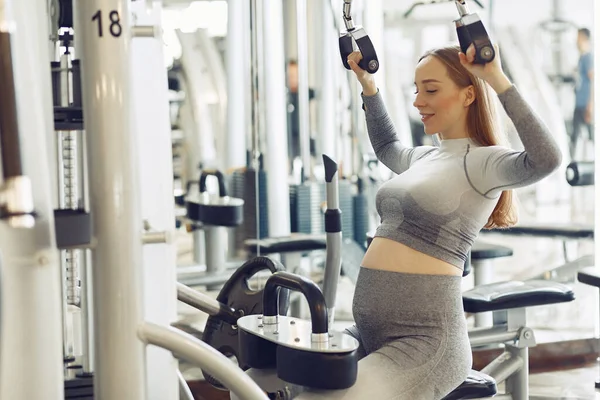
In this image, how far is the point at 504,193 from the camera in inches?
81.0

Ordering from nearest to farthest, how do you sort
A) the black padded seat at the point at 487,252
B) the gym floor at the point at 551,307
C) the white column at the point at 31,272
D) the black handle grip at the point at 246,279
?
the white column at the point at 31,272, the black handle grip at the point at 246,279, the gym floor at the point at 551,307, the black padded seat at the point at 487,252

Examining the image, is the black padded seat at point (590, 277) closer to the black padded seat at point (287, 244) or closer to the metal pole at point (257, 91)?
the black padded seat at point (287, 244)

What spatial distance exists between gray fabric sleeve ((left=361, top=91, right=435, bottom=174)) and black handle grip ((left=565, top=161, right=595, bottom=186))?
Answer: 1783 mm

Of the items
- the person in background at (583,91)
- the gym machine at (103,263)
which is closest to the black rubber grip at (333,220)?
the gym machine at (103,263)

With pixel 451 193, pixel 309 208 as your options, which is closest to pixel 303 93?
pixel 309 208

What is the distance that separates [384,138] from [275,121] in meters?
1.57

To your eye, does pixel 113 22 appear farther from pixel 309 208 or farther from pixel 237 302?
pixel 309 208

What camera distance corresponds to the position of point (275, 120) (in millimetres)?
3836

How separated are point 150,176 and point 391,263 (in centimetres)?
72

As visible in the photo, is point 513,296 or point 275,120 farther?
point 275,120

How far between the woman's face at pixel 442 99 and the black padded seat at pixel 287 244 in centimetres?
180

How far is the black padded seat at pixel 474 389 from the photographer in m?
1.96

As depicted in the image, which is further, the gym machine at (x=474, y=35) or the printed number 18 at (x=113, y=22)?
the gym machine at (x=474, y=35)

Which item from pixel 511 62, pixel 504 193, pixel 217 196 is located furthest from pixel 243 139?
pixel 511 62
